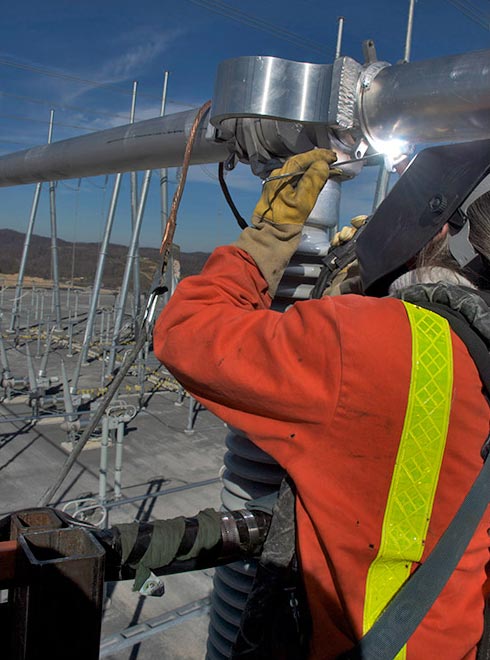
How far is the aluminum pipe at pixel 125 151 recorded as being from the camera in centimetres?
237

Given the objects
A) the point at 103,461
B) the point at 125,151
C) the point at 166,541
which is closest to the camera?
the point at 166,541

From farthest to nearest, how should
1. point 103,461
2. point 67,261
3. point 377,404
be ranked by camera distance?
point 67,261 → point 103,461 → point 377,404

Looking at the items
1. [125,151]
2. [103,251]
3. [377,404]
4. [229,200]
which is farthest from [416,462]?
[103,251]

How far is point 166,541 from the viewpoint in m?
1.31

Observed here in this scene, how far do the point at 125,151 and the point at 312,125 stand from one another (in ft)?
4.15

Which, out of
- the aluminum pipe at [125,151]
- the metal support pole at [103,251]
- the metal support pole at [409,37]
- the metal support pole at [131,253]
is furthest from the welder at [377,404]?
the metal support pole at [103,251]

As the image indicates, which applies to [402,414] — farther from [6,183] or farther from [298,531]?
[6,183]

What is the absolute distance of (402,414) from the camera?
3.51 feet

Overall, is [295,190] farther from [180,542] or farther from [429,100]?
[180,542]

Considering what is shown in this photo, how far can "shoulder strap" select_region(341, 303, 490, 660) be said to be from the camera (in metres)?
1.05

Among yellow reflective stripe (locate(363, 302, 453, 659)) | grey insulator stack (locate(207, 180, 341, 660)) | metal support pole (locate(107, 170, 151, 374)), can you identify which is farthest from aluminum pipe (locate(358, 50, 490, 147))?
metal support pole (locate(107, 170, 151, 374))

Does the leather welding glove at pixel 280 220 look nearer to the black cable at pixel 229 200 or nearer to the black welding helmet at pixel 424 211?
the black welding helmet at pixel 424 211

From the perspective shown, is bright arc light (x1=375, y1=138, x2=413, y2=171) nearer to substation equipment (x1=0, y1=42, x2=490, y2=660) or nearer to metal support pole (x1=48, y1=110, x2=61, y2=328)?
substation equipment (x1=0, y1=42, x2=490, y2=660)

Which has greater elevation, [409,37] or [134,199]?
[409,37]
